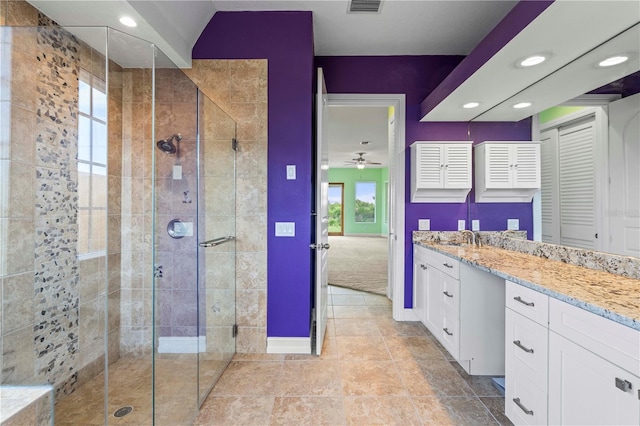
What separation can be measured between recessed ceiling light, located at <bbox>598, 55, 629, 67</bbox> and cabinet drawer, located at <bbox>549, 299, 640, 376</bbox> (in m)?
1.33

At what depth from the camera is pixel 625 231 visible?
142cm

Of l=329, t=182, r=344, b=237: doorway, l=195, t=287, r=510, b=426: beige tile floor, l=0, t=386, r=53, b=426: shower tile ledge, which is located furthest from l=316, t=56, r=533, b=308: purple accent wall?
l=329, t=182, r=344, b=237: doorway

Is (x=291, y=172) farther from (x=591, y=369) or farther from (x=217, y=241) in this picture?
(x=591, y=369)

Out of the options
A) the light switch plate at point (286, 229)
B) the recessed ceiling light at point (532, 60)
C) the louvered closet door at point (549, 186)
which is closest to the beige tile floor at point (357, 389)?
the light switch plate at point (286, 229)

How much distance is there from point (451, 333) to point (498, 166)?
1.56 metres

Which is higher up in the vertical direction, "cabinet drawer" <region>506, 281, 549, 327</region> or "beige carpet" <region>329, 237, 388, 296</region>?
"cabinet drawer" <region>506, 281, 549, 327</region>

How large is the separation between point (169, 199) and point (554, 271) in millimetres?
2474

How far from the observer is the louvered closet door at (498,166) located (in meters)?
2.43

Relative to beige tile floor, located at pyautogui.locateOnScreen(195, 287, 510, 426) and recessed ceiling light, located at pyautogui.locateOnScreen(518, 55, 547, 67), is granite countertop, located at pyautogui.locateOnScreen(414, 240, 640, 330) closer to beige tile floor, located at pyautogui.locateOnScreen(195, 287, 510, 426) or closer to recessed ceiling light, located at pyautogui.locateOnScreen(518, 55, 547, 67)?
beige tile floor, located at pyautogui.locateOnScreen(195, 287, 510, 426)

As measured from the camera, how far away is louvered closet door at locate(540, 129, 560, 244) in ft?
5.95

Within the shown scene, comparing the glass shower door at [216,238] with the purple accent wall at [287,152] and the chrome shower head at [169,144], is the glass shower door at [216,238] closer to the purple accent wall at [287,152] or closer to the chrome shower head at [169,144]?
the chrome shower head at [169,144]

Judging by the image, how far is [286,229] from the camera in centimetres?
236

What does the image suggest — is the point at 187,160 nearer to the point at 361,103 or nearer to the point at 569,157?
the point at 361,103

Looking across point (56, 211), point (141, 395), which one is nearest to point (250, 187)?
point (56, 211)
